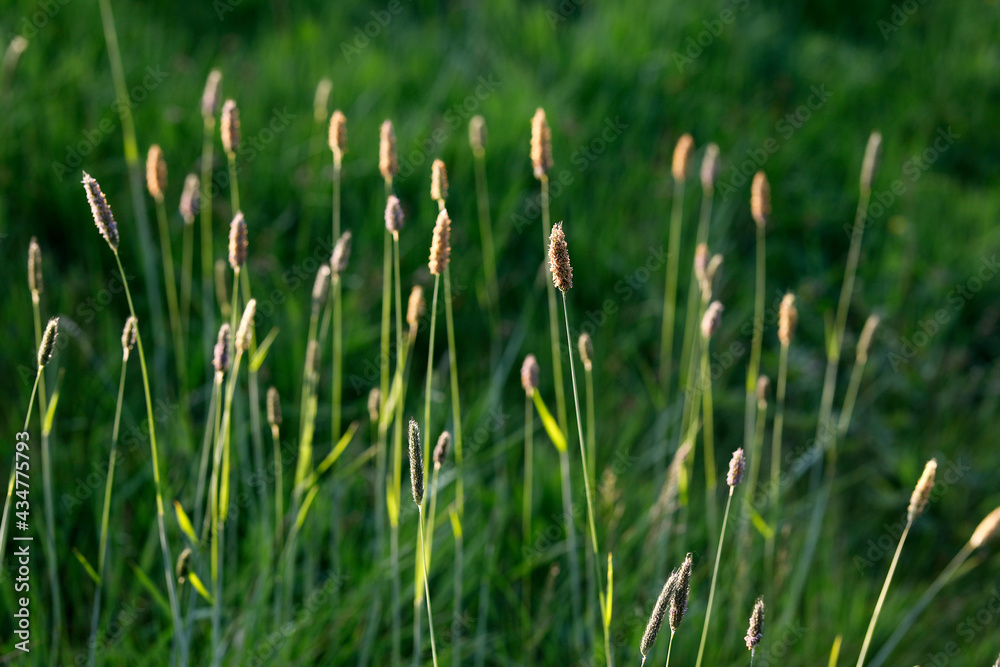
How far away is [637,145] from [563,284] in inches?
95.1

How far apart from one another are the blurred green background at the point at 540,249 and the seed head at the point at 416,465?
720mm

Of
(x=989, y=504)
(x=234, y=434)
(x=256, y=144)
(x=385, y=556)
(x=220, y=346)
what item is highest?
(x=220, y=346)

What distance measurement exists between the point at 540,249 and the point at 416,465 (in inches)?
75.1

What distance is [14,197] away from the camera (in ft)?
8.09

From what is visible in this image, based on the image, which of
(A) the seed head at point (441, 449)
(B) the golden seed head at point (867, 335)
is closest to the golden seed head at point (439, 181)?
(A) the seed head at point (441, 449)

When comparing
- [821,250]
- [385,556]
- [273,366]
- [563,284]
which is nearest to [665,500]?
[385,556]

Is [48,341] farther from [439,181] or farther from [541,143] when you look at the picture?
[541,143]

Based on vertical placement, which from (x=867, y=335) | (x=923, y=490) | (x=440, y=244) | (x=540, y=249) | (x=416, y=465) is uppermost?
(x=440, y=244)

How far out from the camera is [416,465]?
1.00 metres

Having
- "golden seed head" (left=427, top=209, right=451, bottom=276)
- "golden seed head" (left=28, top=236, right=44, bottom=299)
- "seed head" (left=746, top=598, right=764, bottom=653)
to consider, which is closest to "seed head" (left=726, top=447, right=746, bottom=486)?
"seed head" (left=746, top=598, right=764, bottom=653)

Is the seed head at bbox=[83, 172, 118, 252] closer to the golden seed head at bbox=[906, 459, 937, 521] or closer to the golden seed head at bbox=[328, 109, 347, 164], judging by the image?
the golden seed head at bbox=[328, 109, 347, 164]

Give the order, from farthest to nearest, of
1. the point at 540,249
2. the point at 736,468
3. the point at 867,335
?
the point at 540,249 → the point at 867,335 → the point at 736,468

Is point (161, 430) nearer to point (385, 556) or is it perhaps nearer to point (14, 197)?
point (385, 556)

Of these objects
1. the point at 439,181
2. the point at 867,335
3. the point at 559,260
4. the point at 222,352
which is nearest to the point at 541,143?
the point at 439,181
